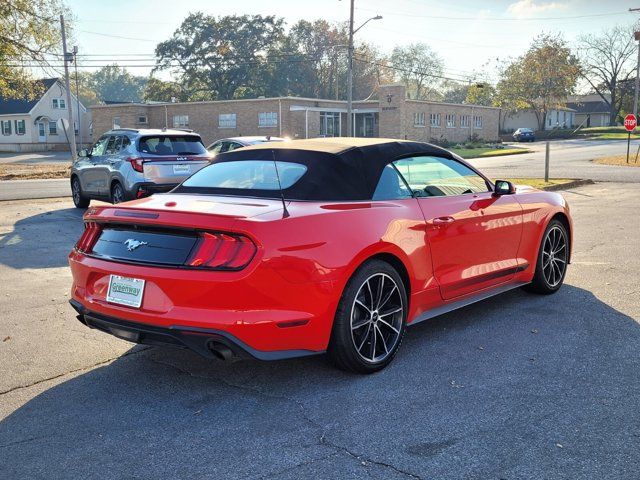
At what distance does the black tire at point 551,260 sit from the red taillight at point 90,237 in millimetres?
4003

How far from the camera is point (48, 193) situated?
713 inches

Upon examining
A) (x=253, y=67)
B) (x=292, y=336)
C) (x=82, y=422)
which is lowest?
(x=82, y=422)

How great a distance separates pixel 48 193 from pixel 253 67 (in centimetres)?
5951

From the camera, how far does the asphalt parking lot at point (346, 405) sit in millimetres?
3070

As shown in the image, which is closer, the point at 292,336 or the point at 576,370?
the point at 292,336

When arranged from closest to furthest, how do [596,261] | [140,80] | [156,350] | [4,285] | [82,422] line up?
[82,422]
[156,350]
[4,285]
[596,261]
[140,80]

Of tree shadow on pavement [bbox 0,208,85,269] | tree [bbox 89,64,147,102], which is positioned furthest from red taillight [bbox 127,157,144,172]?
tree [bbox 89,64,147,102]

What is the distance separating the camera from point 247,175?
4.82 metres

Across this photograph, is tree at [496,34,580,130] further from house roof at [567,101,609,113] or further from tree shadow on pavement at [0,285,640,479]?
tree shadow on pavement at [0,285,640,479]

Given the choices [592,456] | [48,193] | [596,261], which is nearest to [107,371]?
[592,456]

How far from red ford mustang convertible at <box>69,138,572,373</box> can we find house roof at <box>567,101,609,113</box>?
103 metres

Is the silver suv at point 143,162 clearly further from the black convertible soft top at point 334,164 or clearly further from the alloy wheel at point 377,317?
the alloy wheel at point 377,317

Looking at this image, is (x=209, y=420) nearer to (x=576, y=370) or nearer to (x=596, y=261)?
(x=576, y=370)

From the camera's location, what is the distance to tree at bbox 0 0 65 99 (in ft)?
104
